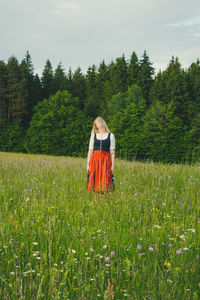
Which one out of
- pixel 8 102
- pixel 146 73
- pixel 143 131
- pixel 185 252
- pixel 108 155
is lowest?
pixel 185 252

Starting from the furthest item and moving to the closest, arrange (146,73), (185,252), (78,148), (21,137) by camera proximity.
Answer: (146,73) → (21,137) → (78,148) → (185,252)

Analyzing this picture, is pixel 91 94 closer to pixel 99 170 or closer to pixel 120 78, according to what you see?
pixel 120 78

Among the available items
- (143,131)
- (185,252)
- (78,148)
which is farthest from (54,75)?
(185,252)

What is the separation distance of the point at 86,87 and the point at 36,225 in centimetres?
6291

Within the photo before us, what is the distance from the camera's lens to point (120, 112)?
4069 cm

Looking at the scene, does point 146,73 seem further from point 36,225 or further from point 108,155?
point 36,225

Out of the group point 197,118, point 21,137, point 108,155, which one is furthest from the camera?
point 21,137

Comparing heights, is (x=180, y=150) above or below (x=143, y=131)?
below

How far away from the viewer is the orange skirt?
6445mm

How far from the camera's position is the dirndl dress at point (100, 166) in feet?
21.2

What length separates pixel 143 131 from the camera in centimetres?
3541

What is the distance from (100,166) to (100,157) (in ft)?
0.69

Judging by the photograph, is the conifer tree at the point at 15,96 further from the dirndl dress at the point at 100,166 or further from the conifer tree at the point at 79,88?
the dirndl dress at the point at 100,166

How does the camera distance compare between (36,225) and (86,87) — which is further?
(86,87)
